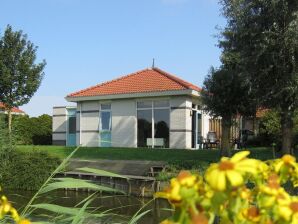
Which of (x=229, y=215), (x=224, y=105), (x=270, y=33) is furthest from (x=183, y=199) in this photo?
(x=224, y=105)

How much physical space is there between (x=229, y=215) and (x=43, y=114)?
31.8 m

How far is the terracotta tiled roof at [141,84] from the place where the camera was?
80.3ft

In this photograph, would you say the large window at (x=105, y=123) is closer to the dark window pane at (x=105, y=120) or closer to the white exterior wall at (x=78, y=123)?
the dark window pane at (x=105, y=120)

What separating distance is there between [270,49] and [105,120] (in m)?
13.4

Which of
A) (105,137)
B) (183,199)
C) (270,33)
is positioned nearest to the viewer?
(183,199)

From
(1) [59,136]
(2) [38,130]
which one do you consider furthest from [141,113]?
(2) [38,130]

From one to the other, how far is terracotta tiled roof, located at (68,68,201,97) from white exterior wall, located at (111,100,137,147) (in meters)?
0.71

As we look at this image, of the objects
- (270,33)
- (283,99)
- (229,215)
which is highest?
(270,33)

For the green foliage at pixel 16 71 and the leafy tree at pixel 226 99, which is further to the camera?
the green foliage at pixel 16 71

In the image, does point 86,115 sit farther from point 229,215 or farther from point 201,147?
point 229,215

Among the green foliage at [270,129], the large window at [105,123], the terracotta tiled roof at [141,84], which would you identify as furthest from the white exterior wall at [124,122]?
A: the green foliage at [270,129]

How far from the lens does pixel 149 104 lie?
24.7 metres

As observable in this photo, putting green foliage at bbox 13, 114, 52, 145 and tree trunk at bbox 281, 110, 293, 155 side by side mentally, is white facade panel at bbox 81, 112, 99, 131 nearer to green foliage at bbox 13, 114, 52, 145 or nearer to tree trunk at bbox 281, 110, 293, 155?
green foliage at bbox 13, 114, 52, 145

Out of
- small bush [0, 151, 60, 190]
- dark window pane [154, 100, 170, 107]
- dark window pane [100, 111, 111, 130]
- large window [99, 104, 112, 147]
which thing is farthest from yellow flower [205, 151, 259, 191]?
dark window pane [100, 111, 111, 130]
